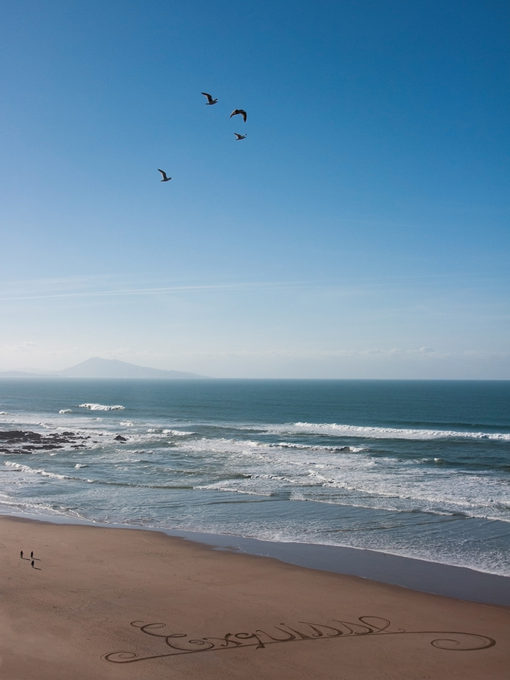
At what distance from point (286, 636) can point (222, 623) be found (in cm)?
145

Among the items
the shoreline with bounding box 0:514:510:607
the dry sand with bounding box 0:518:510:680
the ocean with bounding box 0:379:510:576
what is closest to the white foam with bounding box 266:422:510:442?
the ocean with bounding box 0:379:510:576

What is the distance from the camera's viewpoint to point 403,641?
10531 millimetres

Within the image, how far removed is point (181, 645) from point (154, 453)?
1199 inches

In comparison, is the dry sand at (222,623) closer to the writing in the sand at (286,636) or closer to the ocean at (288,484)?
the writing in the sand at (286,636)

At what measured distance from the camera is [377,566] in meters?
15.8

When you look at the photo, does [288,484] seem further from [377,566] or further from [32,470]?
[32,470]

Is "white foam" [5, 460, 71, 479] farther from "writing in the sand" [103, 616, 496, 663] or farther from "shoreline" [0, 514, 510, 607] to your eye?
"writing in the sand" [103, 616, 496, 663]

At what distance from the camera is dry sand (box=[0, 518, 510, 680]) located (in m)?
9.16

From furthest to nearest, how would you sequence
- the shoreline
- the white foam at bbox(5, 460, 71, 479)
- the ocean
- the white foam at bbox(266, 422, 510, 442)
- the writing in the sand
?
1. the white foam at bbox(266, 422, 510, 442)
2. the white foam at bbox(5, 460, 71, 479)
3. the ocean
4. the shoreline
5. the writing in the sand

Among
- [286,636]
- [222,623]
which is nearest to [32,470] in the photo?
[222,623]

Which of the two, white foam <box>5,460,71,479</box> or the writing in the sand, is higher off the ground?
the writing in the sand

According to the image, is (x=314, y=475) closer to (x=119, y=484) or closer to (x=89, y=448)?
(x=119, y=484)

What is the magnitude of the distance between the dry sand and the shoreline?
63 centimetres

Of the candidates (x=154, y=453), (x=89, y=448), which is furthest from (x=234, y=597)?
(x=89, y=448)
